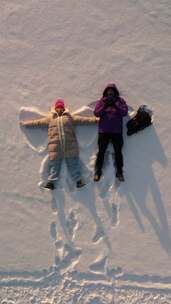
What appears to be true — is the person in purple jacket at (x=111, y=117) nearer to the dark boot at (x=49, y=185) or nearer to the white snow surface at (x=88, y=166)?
the white snow surface at (x=88, y=166)

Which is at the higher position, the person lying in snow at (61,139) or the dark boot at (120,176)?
the person lying in snow at (61,139)

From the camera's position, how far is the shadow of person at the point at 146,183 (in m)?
2.62

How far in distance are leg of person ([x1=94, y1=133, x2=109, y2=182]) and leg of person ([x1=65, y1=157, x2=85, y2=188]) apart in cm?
13

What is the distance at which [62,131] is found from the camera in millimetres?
2543

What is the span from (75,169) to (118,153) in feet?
1.17

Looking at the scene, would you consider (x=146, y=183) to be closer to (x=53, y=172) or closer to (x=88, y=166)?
(x=88, y=166)

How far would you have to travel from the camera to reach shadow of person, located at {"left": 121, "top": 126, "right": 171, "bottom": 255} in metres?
2.62

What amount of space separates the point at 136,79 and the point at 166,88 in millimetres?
239

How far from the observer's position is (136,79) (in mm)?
2578

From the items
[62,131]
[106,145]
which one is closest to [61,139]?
[62,131]

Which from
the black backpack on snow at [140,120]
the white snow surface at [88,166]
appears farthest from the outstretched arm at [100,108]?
the black backpack on snow at [140,120]

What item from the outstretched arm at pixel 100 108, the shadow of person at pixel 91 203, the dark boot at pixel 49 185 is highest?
the outstretched arm at pixel 100 108

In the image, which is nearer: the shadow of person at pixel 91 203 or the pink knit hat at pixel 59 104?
the pink knit hat at pixel 59 104

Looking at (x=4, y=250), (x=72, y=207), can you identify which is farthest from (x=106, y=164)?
(x=4, y=250)
